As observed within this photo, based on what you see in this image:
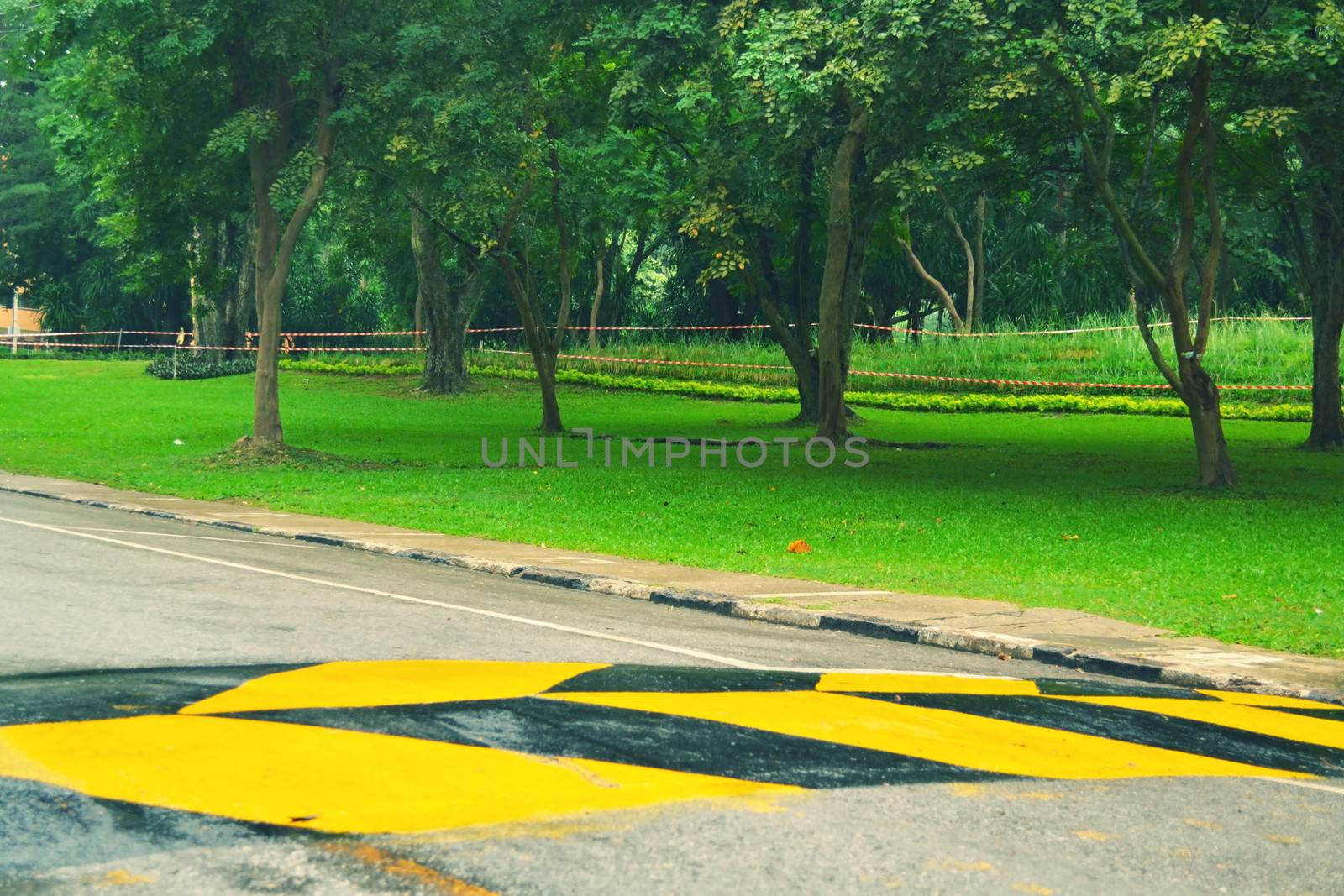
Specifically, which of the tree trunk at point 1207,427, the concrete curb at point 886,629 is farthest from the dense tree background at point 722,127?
the concrete curb at point 886,629

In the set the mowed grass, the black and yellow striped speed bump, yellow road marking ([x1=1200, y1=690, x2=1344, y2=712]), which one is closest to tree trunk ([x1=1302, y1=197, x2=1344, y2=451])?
the mowed grass

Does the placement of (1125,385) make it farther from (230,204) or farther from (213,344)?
(213,344)

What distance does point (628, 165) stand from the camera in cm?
3531

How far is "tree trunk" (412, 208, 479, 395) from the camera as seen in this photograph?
137ft

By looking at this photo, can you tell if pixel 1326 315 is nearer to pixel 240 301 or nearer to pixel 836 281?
pixel 836 281

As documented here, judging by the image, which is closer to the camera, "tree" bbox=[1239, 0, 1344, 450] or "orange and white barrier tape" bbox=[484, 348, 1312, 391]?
"tree" bbox=[1239, 0, 1344, 450]

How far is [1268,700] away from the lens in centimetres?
900

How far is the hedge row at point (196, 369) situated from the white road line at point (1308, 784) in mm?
42820

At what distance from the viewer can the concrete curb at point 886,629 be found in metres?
9.39

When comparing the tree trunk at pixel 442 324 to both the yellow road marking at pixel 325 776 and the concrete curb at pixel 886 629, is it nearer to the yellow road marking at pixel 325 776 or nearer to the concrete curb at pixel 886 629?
the concrete curb at pixel 886 629

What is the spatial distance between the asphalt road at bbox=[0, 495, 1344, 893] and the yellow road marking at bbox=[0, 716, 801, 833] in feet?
0.06

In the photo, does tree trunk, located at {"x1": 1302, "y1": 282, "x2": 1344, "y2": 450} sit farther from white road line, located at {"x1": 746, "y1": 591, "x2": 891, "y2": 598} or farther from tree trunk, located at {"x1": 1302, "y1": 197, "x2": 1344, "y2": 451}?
white road line, located at {"x1": 746, "y1": 591, "x2": 891, "y2": 598}

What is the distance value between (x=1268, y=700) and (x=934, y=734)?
2749 mm

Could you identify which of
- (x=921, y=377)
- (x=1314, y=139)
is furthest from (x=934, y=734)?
(x=921, y=377)
